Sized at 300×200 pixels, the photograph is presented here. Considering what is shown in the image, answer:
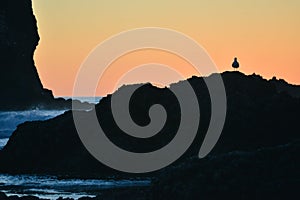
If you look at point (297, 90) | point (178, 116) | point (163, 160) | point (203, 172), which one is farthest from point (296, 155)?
point (297, 90)

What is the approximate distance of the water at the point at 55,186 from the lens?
1468 inches

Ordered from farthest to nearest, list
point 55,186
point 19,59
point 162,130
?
point 19,59
point 162,130
point 55,186

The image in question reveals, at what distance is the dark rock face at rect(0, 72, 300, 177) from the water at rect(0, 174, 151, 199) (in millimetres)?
2406

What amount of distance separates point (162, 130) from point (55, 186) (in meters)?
10.3

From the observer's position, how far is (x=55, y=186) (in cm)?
4006

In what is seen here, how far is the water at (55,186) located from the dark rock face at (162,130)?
2.41 meters

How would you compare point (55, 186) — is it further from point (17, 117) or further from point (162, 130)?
point (17, 117)

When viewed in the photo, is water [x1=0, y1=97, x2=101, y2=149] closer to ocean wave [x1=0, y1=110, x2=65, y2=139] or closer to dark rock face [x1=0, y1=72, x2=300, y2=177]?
ocean wave [x1=0, y1=110, x2=65, y2=139]

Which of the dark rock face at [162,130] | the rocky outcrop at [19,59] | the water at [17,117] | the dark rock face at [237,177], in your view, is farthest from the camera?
the rocky outcrop at [19,59]

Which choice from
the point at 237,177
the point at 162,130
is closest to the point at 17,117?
the point at 162,130

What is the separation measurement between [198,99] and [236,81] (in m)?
2.47

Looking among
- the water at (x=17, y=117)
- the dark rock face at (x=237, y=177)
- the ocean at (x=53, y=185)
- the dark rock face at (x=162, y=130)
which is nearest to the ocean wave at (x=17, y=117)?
the water at (x=17, y=117)

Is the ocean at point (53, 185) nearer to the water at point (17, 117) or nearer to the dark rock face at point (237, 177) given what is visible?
the dark rock face at point (237, 177)

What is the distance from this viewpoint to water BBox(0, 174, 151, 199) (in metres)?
37.3
